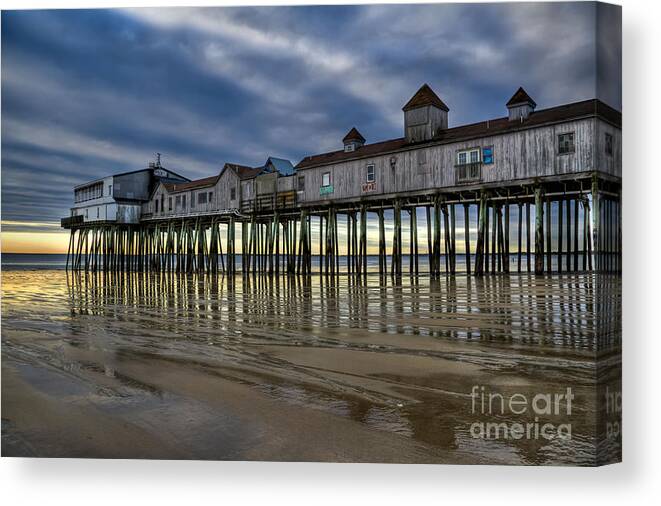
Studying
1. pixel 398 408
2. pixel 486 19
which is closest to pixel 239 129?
pixel 486 19

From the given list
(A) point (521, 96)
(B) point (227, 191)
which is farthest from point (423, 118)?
(B) point (227, 191)

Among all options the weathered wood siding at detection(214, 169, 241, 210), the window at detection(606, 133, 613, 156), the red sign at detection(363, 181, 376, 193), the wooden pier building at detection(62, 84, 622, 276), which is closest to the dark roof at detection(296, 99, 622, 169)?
the wooden pier building at detection(62, 84, 622, 276)

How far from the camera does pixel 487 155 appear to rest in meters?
17.7

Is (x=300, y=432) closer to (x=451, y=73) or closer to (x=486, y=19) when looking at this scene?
(x=486, y=19)

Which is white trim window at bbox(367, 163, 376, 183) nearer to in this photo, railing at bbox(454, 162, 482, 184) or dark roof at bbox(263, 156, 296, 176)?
railing at bbox(454, 162, 482, 184)

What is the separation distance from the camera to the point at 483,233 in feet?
57.9

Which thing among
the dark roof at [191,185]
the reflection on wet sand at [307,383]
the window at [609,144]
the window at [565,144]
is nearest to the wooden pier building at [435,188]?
the window at [565,144]

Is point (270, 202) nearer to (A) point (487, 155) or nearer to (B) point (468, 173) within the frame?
(B) point (468, 173)

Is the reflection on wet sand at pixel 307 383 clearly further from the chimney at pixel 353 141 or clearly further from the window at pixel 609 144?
the chimney at pixel 353 141

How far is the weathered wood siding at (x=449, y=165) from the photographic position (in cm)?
1517

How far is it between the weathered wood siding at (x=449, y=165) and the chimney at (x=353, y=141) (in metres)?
0.68

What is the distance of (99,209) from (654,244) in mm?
31568

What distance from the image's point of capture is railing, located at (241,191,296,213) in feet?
84.7

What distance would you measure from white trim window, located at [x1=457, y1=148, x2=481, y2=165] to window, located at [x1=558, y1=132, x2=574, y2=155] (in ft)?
10.5
